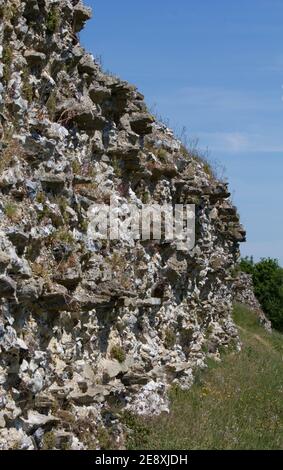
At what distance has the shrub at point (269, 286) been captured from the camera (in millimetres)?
45188

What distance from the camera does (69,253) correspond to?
26.8 feet

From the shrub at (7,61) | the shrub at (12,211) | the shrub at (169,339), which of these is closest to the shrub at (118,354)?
the shrub at (12,211)

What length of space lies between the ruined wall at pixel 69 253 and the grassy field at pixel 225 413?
1.49 ft

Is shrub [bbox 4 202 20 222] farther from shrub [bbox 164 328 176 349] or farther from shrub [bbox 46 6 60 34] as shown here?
shrub [bbox 164 328 176 349]

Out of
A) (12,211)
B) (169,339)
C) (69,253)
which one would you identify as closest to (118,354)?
(69,253)

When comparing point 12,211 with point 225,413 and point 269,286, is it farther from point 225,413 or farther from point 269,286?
point 269,286

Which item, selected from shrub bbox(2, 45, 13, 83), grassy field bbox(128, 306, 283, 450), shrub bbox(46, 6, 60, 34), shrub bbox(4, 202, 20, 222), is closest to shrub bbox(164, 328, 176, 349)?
grassy field bbox(128, 306, 283, 450)

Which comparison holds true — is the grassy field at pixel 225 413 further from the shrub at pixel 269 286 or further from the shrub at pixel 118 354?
the shrub at pixel 269 286

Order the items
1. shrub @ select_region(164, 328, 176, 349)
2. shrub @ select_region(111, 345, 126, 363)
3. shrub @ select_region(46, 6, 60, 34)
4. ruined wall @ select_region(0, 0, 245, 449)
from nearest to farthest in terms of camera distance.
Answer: ruined wall @ select_region(0, 0, 245, 449), shrub @ select_region(46, 6, 60, 34), shrub @ select_region(111, 345, 126, 363), shrub @ select_region(164, 328, 176, 349)

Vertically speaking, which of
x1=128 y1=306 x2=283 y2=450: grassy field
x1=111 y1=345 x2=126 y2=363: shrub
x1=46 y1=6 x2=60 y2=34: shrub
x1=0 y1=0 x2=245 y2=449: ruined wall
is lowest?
x1=128 y1=306 x2=283 y2=450: grassy field

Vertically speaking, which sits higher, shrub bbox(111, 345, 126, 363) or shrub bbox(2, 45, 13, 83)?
shrub bbox(2, 45, 13, 83)

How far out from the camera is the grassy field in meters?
9.67

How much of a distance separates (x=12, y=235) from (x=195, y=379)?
8523 mm

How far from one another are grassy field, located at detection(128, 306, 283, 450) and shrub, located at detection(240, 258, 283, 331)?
2624cm
